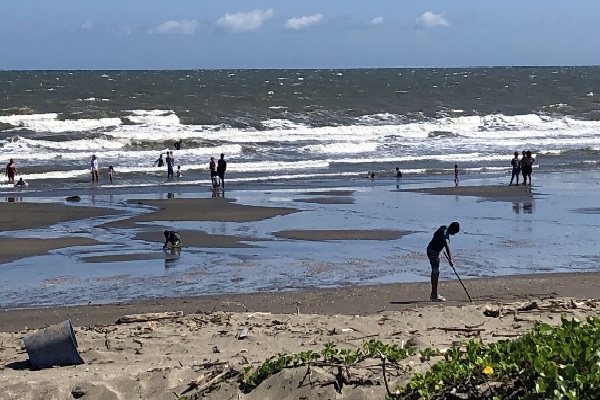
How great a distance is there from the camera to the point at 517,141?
51375 millimetres

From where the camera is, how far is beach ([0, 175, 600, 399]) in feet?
25.9

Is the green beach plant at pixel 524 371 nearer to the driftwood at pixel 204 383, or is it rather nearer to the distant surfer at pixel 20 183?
the driftwood at pixel 204 383

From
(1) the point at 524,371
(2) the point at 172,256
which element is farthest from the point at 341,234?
(1) the point at 524,371

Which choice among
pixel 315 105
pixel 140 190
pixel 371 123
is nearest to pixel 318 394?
pixel 140 190

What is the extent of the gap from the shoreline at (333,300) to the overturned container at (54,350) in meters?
3.48

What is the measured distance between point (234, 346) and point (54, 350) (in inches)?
64.0

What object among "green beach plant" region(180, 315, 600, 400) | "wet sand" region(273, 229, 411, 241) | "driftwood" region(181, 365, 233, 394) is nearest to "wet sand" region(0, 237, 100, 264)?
"wet sand" region(273, 229, 411, 241)

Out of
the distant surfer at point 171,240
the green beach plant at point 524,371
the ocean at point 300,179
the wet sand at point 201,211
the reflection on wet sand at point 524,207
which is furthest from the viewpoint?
the reflection on wet sand at point 524,207

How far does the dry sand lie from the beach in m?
0.02

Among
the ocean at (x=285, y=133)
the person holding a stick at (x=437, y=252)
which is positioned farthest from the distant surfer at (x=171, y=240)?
the ocean at (x=285, y=133)

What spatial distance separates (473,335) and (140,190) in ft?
74.4

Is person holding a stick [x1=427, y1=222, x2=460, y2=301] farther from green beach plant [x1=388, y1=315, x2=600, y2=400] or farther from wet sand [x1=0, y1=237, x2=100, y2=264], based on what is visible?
wet sand [x1=0, y1=237, x2=100, y2=264]

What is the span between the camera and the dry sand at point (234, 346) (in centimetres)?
662

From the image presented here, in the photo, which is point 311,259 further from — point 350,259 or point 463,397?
point 463,397
